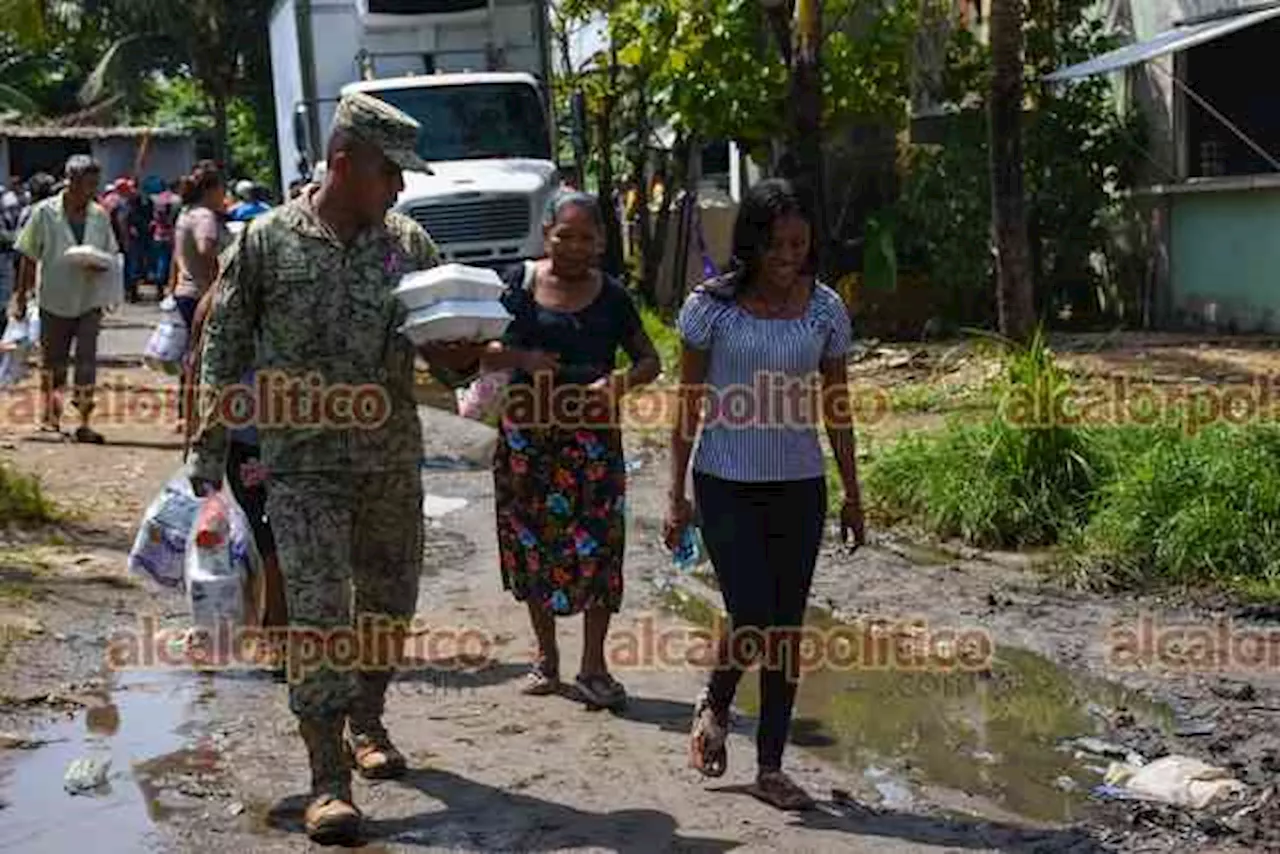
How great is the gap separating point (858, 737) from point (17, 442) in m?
7.80

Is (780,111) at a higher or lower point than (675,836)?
higher

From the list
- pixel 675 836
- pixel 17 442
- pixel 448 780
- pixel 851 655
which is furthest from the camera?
pixel 17 442

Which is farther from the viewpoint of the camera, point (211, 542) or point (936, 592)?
point (936, 592)

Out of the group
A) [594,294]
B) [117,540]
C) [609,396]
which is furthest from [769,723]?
[117,540]

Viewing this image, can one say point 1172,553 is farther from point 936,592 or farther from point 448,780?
point 448,780

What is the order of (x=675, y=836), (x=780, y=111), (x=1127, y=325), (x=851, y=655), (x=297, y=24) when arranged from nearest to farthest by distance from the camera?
(x=675, y=836) → (x=851, y=655) → (x=1127, y=325) → (x=780, y=111) → (x=297, y=24)

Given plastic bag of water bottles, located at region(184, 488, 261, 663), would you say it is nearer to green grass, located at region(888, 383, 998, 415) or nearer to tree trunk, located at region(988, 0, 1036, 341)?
green grass, located at region(888, 383, 998, 415)

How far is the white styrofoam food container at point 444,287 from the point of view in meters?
4.65

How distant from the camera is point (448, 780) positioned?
5398 millimetres

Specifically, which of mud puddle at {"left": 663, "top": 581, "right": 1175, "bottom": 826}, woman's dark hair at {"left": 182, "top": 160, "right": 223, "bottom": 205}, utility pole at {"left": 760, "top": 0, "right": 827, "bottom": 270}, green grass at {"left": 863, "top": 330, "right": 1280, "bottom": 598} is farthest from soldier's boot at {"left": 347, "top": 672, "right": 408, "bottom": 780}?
utility pole at {"left": 760, "top": 0, "right": 827, "bottom": 270}

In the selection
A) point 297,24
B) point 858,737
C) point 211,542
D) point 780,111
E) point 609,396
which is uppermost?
point 297,24

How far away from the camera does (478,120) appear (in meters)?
17.8

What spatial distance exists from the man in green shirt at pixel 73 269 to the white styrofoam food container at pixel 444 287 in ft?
23.9

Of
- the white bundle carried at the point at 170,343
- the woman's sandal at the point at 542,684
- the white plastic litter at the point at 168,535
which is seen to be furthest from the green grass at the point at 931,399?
the white plastic litter at the point at 168,535
